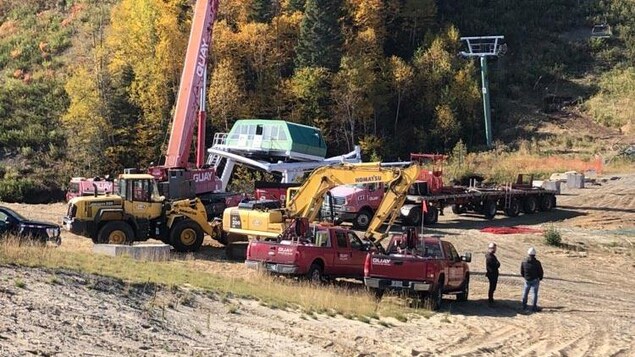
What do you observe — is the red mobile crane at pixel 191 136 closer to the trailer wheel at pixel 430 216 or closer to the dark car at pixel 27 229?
the dark car at pixel 27 229

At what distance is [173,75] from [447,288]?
42.1m

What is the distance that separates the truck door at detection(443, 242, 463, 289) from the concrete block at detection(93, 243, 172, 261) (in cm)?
834

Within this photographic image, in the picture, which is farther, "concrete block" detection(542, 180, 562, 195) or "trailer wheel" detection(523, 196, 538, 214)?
"concrete block" detection(542, 180, 562, 195)

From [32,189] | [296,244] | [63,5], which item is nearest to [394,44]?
[32,189]

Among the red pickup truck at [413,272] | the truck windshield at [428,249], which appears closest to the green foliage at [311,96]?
the truck windshield at [428,249]

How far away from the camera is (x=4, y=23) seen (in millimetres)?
86125

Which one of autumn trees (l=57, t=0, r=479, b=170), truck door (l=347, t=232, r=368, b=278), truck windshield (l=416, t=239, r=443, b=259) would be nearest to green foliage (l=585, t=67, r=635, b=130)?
autumn trees (l=57, t=0, r=479, b=170)

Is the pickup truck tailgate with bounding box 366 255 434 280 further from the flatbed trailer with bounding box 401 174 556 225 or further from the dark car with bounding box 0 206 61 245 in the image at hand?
the flatbed trailer with bounding box 401 174 556 225

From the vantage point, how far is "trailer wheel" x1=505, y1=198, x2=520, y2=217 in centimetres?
3981

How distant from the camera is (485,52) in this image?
64.1m

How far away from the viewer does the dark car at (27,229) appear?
2327cm

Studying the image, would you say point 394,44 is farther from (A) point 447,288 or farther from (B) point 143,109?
(A) point 447,288

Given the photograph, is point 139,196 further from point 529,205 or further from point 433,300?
point 529,205

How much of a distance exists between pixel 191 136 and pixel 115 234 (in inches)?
344
